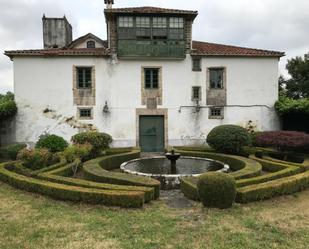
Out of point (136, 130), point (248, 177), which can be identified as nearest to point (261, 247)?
point (248, 177)

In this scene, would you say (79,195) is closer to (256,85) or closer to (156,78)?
(156,78)

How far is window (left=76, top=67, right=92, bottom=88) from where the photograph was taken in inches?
802

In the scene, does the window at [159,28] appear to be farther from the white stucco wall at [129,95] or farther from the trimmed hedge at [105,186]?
the trimmed hedge at [105,186]

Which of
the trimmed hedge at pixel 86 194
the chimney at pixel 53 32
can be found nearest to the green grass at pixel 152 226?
the trimmed hedge at pixel 86 194

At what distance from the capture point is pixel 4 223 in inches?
307

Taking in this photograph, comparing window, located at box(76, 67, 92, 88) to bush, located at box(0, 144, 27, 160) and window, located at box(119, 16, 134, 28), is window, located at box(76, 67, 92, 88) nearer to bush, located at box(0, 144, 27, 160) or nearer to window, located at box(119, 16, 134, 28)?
window, located at box(119, 16, 134, 28)

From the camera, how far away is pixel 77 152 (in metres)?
14.5

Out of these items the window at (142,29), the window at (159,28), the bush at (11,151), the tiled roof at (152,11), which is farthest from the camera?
the window at (159,28)

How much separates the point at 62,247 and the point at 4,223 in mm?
2387

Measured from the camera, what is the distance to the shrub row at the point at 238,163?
456 inches

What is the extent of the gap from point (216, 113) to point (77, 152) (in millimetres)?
10397

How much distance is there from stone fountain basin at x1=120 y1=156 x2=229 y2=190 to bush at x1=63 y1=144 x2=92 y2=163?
2.04m

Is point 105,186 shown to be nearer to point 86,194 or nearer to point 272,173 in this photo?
point 86,194

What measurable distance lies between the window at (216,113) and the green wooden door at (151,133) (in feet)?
10.9
